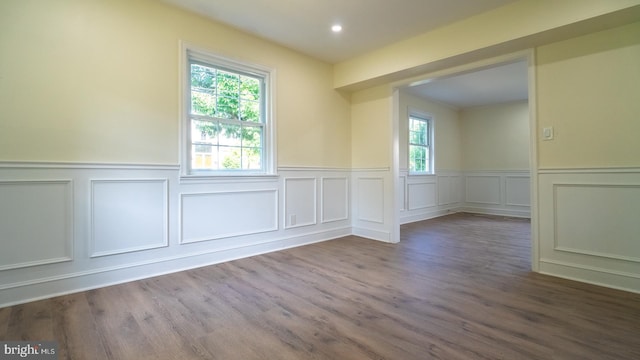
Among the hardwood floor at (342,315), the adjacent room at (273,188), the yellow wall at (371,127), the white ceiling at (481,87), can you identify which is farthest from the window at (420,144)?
the hardwood floor at (342,315)

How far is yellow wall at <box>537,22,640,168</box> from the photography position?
2381 mm

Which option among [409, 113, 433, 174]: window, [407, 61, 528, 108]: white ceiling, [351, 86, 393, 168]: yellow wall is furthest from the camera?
[409, 113, 433, 174]: window

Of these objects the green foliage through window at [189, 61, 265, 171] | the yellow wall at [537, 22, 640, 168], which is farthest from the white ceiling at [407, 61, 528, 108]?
the green foliage through window at [189, 61, 265, 171]

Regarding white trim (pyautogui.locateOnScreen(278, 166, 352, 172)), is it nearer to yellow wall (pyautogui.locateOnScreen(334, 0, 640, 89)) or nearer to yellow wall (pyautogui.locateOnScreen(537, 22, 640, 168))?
yellow wall (pyautogui.locateOnScreen(334, 0, 640, 89))

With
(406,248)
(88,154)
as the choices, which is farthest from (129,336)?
(406,248)

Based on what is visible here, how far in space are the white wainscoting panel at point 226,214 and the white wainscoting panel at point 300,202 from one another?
19cm

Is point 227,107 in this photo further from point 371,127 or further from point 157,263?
point 371,127

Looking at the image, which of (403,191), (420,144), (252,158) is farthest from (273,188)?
(420,144)

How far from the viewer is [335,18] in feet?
9.74

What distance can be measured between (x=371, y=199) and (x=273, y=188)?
1.53 m

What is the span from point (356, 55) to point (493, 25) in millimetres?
1664

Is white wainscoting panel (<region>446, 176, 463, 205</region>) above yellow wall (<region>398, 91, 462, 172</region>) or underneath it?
underneath

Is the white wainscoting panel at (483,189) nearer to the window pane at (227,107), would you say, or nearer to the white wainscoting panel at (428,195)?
the white wainscoting panel at (428,195)

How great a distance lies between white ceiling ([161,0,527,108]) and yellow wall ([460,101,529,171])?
4411 millimetres
